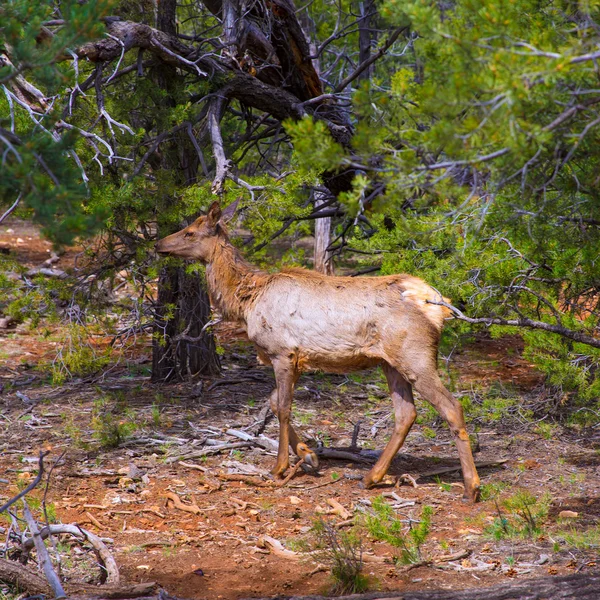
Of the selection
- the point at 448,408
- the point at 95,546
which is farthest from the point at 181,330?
the point at 95,546

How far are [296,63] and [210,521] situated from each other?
6.06 meters

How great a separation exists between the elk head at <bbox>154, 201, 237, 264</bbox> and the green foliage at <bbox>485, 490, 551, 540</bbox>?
4106 millimetres

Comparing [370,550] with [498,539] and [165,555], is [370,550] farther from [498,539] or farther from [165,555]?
[165,555]

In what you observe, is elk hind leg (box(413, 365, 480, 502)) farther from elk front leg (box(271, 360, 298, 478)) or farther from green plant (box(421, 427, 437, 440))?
green plant (box(421, 427, 437, 440))

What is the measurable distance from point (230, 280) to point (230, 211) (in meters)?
0.80

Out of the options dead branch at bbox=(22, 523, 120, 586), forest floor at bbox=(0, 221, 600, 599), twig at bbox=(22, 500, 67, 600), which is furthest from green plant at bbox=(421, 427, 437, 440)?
twig at bbox=(22, 500, 67, 600)

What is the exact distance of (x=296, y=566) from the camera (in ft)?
20.7

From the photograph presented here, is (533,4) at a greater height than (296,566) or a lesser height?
greater

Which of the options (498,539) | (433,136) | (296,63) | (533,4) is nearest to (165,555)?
(498,539)

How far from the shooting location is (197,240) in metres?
8.87

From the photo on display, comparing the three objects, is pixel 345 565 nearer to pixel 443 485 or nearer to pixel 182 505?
pixel 182 505

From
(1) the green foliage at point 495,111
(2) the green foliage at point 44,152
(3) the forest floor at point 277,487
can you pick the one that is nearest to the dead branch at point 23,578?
(3) the forest floor at point 277,487

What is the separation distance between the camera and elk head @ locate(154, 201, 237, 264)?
879 centimetres

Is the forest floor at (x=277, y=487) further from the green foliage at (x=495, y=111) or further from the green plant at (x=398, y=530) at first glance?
the green foliage at (x=495, y=111)
